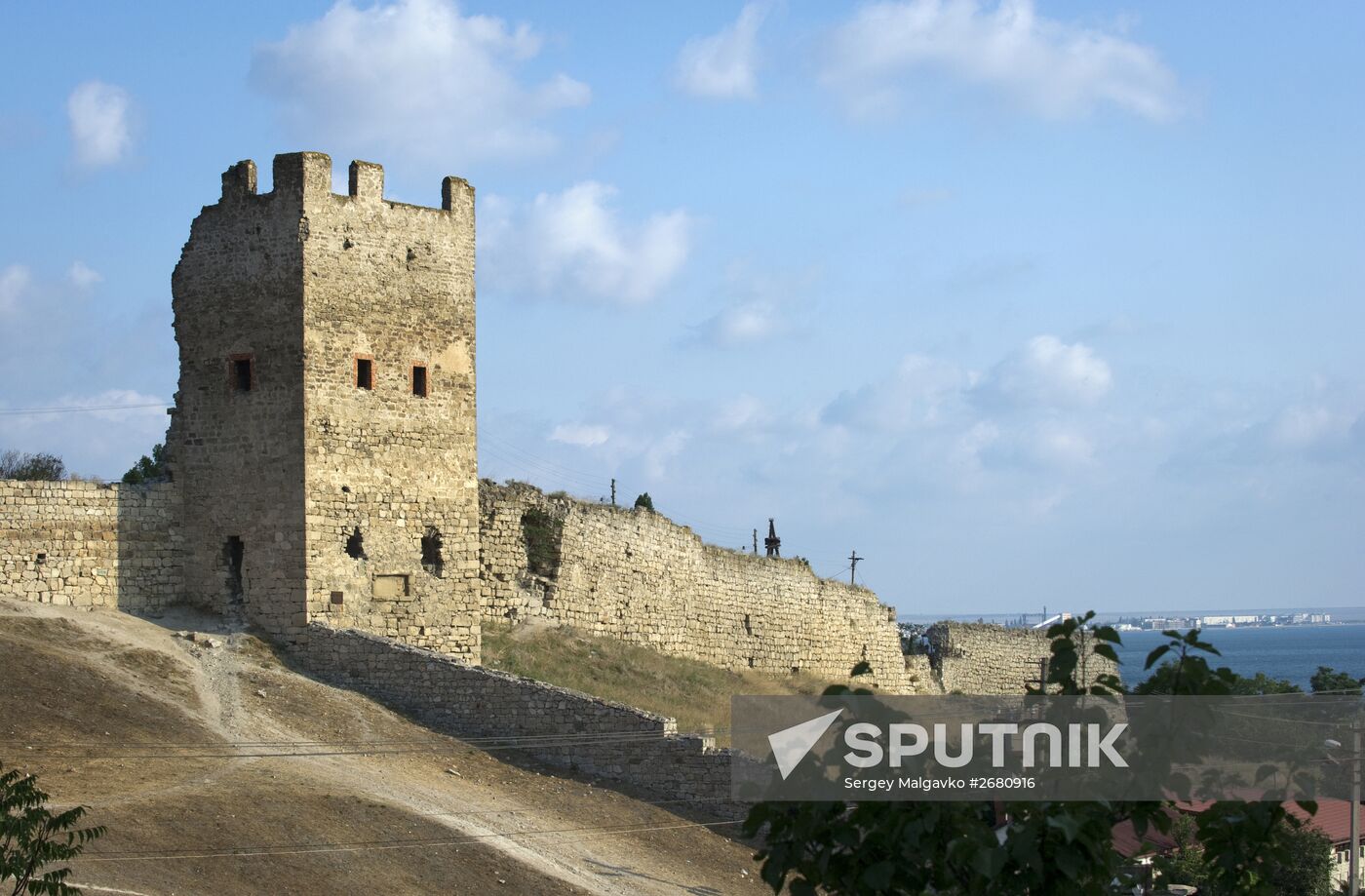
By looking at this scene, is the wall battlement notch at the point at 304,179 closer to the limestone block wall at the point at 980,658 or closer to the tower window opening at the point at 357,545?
the tower window opening at the point at 357,545

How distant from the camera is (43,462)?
37312 mm

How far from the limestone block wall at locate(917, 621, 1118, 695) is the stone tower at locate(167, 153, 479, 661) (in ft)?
70.2

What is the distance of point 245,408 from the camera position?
2344 cm

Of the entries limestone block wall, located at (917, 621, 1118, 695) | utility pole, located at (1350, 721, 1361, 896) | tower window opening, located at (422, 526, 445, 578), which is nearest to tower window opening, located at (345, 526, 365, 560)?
tower window opening, located at (422, 526, 445, 578)

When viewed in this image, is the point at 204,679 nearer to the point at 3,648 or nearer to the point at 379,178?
the point at 3,648

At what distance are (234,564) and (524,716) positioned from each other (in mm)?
5056

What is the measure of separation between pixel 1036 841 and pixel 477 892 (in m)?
10.8

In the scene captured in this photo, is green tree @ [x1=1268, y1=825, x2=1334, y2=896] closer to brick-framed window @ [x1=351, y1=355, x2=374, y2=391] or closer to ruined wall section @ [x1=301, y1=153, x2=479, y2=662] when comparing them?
ruined wall section @ [x1=301, y1=153, x2=479, y2=662]

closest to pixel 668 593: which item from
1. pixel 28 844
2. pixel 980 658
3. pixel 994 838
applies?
pixel 980 658

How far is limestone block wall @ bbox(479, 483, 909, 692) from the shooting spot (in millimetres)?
28094

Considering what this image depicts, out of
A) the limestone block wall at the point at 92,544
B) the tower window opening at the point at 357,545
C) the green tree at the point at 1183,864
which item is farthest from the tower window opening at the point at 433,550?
the green tree at the point at 1183,864

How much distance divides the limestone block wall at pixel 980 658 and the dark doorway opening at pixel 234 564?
912 inches

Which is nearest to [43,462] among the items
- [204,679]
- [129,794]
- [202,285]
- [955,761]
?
[202,285]

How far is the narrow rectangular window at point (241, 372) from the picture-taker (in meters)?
23.5
